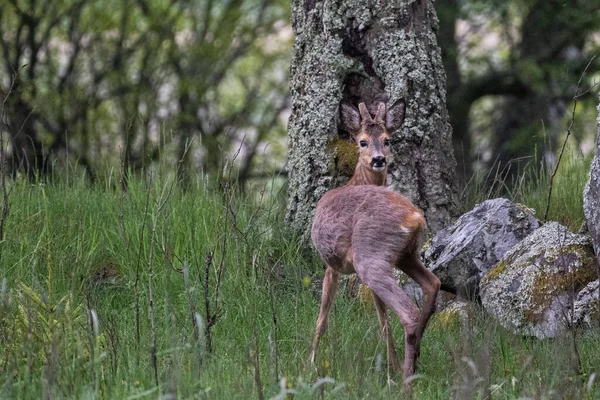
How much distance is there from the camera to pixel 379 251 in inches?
215

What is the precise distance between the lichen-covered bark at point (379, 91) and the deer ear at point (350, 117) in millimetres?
464

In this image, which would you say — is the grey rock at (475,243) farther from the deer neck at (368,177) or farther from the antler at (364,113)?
the antler at (364,113)

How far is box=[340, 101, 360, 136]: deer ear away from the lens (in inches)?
284

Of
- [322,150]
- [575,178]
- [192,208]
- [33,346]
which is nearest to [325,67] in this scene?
[322,150]

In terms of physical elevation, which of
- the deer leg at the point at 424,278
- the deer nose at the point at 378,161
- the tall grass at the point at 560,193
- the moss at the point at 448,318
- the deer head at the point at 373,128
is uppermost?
the deer head at the point at 373,128

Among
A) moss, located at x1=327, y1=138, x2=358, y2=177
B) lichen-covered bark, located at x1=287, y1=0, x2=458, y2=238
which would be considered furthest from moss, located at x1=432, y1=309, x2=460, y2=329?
moss, located at x1=327, y1=138, x2=358, y2=177

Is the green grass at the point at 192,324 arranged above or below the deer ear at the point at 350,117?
below

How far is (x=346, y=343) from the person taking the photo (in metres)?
5.46

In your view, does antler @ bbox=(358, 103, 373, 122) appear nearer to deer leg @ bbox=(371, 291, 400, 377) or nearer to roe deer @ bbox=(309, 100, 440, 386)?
roe deer @ bbox=(309, 100, 440, 386)

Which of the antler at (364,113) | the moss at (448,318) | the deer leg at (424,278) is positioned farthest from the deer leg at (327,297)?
the antler at (364,113)

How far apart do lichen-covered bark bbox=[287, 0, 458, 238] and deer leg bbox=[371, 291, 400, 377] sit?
6.46ft

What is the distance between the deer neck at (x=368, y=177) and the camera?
23.1 feet

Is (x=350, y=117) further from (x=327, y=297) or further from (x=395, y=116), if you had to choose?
(x=327, y=297)

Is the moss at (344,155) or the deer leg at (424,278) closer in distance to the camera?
the deer leg at (424,278)
